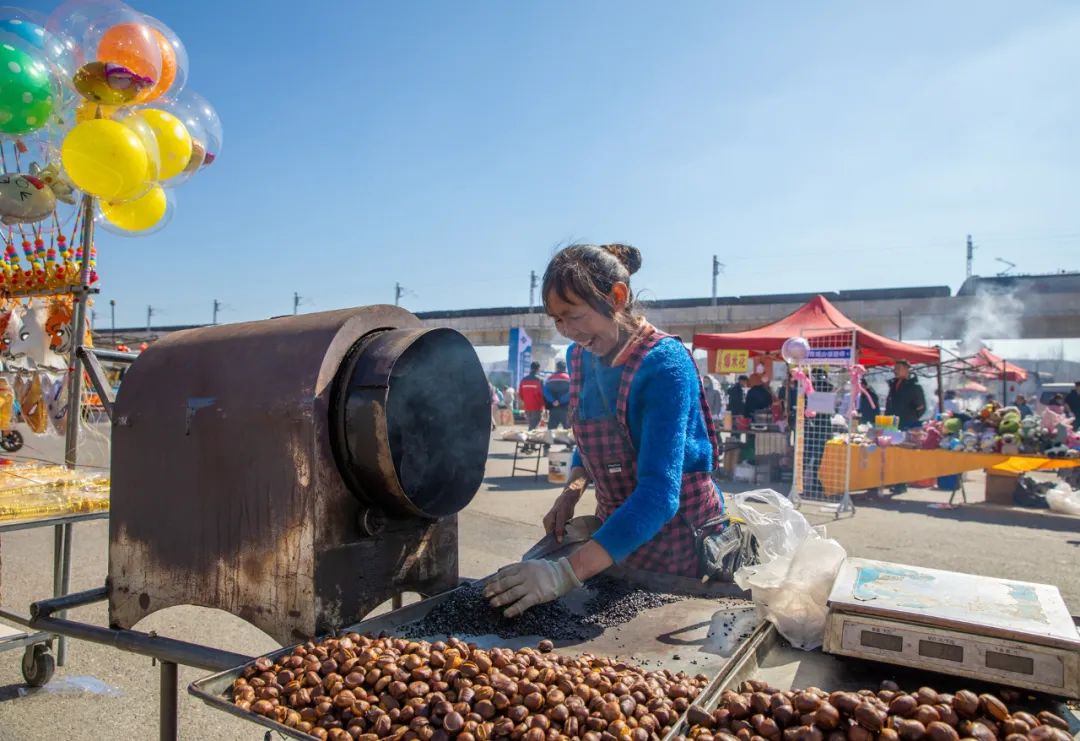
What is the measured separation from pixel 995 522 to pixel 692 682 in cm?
810

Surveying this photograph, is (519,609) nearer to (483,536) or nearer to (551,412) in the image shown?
(483,536)

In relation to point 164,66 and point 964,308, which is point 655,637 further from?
point 964,308

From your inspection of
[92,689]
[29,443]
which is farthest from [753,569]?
[29,443]

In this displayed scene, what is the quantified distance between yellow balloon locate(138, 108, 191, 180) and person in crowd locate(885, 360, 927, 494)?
32.1ft

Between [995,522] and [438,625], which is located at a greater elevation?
[438,625]

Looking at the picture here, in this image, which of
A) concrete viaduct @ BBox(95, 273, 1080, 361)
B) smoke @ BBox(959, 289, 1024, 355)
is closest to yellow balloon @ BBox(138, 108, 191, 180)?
concrete viaduct @ BBox(95, 273, 1080, 361)

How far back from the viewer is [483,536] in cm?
639

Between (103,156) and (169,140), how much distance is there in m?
0.57

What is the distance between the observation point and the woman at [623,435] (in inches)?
67.1

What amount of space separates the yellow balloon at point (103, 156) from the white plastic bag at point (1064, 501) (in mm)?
9764

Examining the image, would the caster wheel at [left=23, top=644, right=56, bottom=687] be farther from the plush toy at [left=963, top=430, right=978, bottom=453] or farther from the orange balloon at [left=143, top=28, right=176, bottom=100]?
the plush toy at [left=963, top=430, right=978, bottom=453]

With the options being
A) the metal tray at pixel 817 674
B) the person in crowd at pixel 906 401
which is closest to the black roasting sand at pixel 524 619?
the metal tray at pixel 817 674

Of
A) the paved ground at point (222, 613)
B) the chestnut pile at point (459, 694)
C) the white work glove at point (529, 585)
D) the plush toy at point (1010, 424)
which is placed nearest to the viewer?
the chestnut pile at point (459, 694)

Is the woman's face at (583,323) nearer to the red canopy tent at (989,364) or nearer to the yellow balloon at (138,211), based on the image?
the yellow balloon at (138,211)
